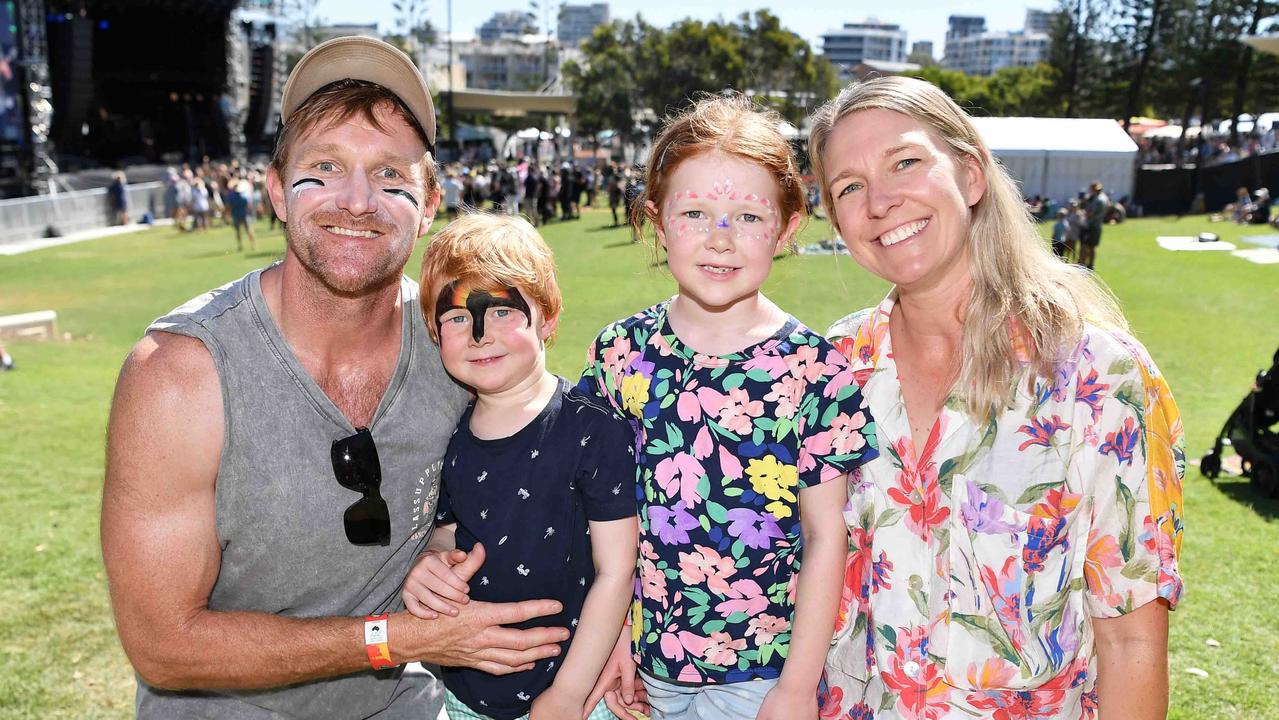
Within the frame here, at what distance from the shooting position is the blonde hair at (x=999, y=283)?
229 cm

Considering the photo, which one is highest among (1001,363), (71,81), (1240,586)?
(71,81)

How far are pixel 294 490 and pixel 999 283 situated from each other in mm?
1898

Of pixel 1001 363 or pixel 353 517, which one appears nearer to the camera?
pixel 1001 363

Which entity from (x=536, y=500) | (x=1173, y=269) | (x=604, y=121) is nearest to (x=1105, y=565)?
(x=536, y=500)

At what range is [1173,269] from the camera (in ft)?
62.8

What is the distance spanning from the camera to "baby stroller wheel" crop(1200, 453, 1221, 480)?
7633mm

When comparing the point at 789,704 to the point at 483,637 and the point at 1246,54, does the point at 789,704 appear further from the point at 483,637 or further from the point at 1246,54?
the point at 1246,54

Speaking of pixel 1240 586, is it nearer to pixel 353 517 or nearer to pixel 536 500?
pixel 536 500

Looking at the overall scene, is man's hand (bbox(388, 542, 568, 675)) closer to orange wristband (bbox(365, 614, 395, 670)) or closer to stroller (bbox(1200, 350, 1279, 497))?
orange wristband (bbox(365, 614, 395, 670))

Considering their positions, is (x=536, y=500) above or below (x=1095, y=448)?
below

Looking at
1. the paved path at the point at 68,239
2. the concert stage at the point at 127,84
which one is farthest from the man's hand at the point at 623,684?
the concert stage at the point at 127,84

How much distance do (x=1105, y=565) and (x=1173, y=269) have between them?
19725 mm

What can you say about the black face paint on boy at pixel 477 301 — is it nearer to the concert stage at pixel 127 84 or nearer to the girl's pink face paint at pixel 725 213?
the girl's pink face paint at pixel 725 213

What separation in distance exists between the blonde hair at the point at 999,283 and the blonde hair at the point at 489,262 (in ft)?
2.92
